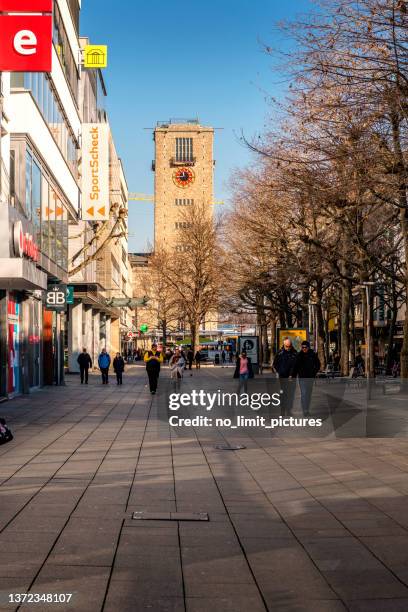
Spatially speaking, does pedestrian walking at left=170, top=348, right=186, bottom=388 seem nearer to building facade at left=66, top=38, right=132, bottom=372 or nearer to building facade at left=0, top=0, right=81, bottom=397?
building facade at left=0, top=0, right=81, bottom=397

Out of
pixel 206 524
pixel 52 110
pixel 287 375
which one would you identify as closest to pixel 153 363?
pixel 52 110

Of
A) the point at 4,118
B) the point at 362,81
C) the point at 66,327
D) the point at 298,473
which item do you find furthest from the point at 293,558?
the point at 66,327

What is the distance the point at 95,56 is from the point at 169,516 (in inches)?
1676

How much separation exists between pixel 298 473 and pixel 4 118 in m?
15.9

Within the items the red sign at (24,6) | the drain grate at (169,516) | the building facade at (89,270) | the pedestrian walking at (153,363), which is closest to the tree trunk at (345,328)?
the pedestrian walking at (153,363)

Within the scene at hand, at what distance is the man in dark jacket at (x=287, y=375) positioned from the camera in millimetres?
17947

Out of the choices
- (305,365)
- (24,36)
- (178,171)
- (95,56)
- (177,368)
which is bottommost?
(177,368)

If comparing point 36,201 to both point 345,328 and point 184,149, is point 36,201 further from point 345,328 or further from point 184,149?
point 184,149

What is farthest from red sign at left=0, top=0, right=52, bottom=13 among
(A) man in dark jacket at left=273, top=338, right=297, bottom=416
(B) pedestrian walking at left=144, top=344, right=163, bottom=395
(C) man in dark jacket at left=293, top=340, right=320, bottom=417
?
(B) pedestrian walking at left=144, top=344, right=163, bottom=395

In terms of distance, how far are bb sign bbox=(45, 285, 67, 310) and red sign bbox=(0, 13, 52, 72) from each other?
516 inches

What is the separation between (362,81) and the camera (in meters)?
15.6

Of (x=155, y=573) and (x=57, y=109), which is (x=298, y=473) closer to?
(x=155, y=573)

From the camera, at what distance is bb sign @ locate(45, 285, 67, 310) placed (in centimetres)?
3183

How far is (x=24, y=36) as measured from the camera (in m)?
19.6
